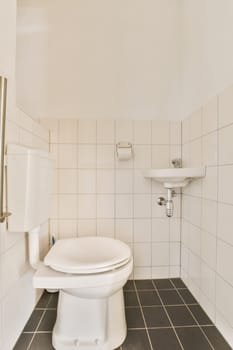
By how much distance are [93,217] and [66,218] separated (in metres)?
0.21

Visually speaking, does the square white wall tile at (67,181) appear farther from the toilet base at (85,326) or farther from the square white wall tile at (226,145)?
the square white wall tile at (226,145)

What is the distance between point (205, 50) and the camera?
4.24 feet

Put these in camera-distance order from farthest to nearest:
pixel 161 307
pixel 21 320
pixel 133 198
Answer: pixel 133 198
pixel 161 307
pixel 21 320

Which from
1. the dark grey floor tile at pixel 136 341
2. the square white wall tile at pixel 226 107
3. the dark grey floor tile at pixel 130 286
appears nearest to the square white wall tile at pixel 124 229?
the dark grey floor tile at pixel 130 286

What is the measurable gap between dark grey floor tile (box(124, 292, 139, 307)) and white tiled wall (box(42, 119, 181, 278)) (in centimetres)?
22

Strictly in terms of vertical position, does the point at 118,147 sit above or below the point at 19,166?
above

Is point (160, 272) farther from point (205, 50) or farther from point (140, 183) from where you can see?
point (205, 50)

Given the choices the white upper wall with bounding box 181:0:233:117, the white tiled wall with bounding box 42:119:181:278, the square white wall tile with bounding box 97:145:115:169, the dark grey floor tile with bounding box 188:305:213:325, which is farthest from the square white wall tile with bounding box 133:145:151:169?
the dark grey floor tile with bounding box 188:305:213:325

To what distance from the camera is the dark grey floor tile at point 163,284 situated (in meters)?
1.53

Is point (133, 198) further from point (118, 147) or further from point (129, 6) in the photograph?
point (129, 6)

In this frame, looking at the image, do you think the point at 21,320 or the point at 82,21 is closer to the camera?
the point at 21,320

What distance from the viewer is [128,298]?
1.39 m

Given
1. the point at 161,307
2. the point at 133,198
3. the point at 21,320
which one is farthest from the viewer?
the point at 133,198

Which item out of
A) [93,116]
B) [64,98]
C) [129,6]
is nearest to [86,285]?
[93,116]
